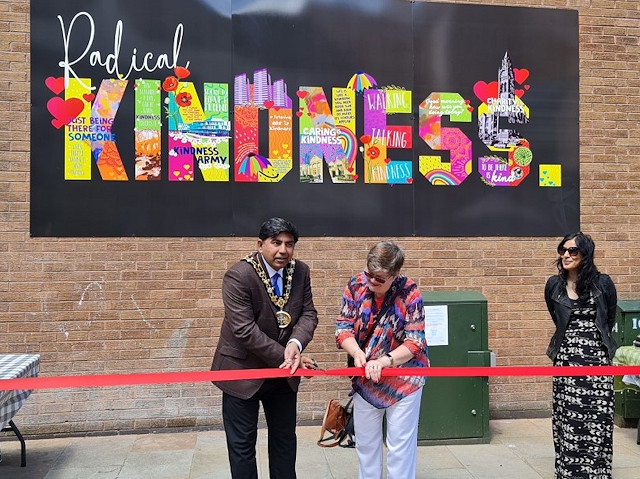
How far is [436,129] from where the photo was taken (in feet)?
19.4

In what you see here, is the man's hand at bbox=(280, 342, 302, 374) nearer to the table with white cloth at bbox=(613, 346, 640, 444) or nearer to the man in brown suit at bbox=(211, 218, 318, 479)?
the man in brown suit at bbox=(211, 218, 318, 479)

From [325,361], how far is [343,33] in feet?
10.5

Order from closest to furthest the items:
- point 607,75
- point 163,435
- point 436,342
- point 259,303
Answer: point 259,303 < point 436,342 < point 163,435 < point 607,75

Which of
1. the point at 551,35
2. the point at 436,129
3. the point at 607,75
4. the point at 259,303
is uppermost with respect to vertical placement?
the point at 551,35

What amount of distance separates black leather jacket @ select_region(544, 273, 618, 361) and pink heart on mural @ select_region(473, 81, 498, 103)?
Answer: 2635 mm

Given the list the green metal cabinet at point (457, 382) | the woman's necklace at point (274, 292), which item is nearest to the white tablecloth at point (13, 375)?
the woman's necklace at point (274, 292)

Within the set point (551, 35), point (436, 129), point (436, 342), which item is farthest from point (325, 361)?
point (551, 35)

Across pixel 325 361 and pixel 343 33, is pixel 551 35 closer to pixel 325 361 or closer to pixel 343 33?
pixel 343 33

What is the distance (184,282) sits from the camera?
218 inches

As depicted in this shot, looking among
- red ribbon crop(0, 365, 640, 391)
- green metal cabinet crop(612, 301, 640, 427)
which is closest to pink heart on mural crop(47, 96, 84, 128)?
red ribbon crop(0, 365, 640, 391)

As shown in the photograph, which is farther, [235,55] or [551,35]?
[551,35]

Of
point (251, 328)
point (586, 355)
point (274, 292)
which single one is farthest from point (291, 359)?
point (586, 355)

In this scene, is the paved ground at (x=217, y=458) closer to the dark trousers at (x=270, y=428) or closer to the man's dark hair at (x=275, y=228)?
the dark trousers at (x=270, y=428)

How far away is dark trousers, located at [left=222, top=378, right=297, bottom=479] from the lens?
130 inches
